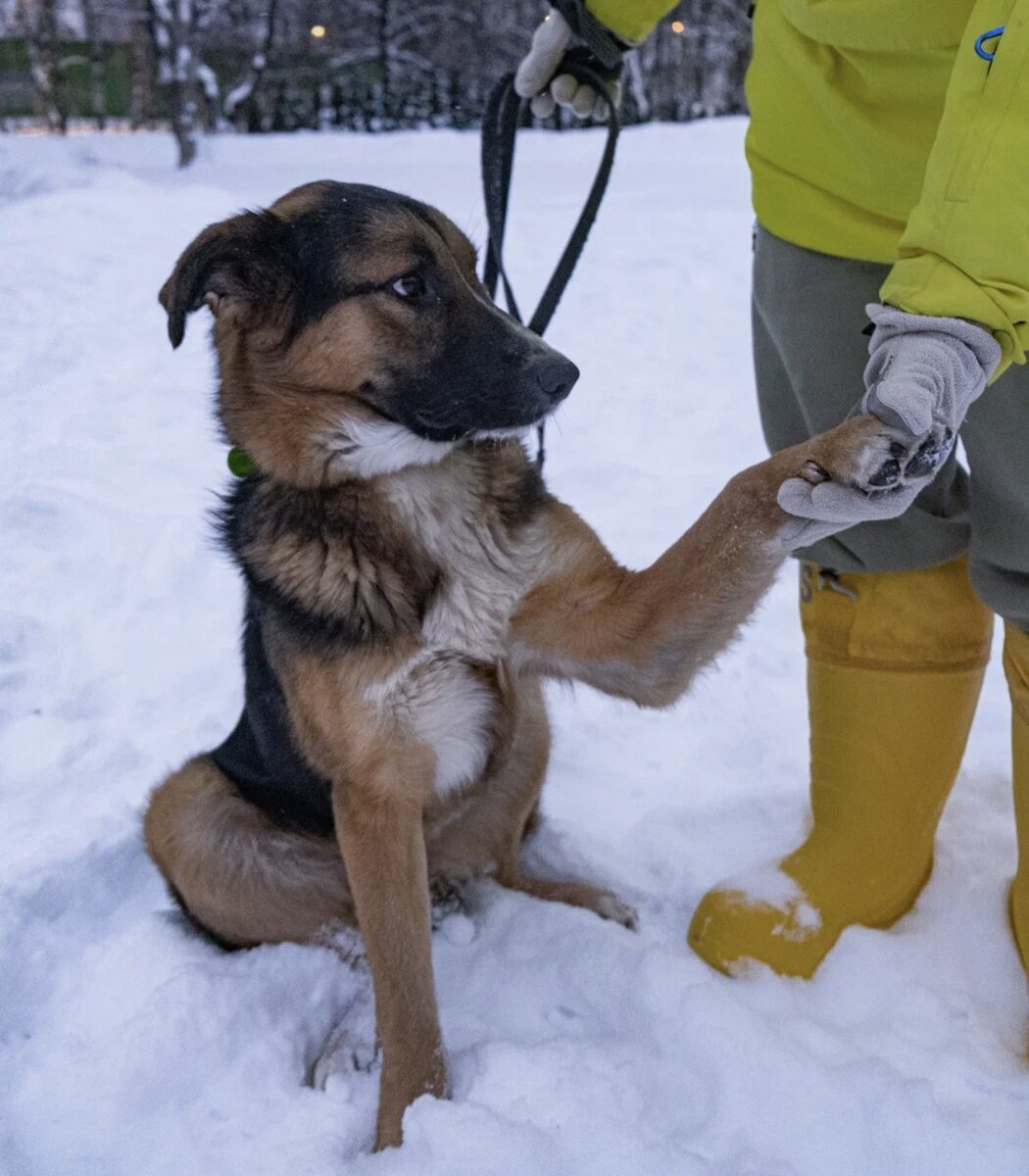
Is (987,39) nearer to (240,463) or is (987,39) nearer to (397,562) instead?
(397,562)

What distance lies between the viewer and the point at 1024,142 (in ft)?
5.06

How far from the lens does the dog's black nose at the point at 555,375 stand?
2156 millimetres

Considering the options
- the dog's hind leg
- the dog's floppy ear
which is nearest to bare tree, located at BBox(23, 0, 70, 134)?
the dog's floppy ear

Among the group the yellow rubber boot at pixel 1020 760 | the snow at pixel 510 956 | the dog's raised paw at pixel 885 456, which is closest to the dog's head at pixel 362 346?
the snow at pixel 510 956

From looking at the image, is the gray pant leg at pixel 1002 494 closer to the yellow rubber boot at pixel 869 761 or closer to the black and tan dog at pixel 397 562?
the yellow rubber boot at pixel 869 761

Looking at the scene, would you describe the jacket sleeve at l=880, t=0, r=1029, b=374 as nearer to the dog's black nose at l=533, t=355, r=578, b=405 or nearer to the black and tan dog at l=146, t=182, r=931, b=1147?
the black and tan dog at l=146, t=182, r=931, b=1147

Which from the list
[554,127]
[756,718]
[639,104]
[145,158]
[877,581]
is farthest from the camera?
[639,104]

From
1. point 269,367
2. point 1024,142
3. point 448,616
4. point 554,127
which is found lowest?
point 554,127

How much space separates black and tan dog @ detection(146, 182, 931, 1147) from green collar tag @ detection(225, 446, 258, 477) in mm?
23

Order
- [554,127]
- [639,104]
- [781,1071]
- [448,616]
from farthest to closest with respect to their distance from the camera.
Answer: [639,104]
[554,127]
[448,616]
[781,1071]

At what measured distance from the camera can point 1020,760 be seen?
7.18ft

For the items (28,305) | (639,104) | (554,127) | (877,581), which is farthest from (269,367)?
(639,104)

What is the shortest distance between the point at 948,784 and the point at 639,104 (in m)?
23.4

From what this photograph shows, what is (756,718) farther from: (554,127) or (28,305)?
(554,127)
